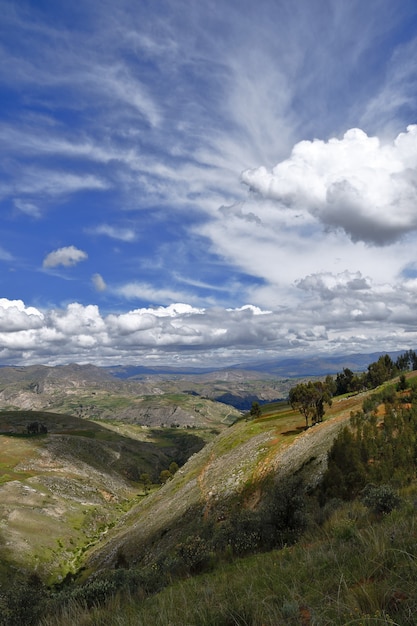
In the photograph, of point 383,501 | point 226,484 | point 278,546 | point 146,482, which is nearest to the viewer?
point 383,501

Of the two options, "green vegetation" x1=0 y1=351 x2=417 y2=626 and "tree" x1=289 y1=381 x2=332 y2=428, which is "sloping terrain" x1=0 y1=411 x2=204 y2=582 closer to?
"green vegetation" x1=0 y1=351 x2=417 y2=626

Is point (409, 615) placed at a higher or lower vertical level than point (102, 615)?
higher

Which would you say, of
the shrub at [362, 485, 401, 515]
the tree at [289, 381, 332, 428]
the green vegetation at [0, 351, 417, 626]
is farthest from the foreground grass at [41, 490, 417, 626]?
the tree at [289, 381, 332, 428]

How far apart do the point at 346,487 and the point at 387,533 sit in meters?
22.1

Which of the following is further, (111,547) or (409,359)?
(409,359)

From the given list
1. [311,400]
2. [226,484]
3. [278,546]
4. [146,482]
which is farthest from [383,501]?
[146,482]

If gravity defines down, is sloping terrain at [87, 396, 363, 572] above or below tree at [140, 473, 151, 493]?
above

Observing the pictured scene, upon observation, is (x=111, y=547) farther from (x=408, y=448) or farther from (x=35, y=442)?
(x=35, y=442)

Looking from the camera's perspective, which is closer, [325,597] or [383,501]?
[325,597]

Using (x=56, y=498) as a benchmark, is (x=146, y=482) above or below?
below

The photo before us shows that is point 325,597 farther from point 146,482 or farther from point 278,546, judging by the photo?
point 146,482

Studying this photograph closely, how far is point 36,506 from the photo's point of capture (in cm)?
9312

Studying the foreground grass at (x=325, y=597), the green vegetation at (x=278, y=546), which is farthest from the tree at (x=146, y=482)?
the foreground grass at (x=325, y=597)

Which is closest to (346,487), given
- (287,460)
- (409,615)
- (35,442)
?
(287,460)
